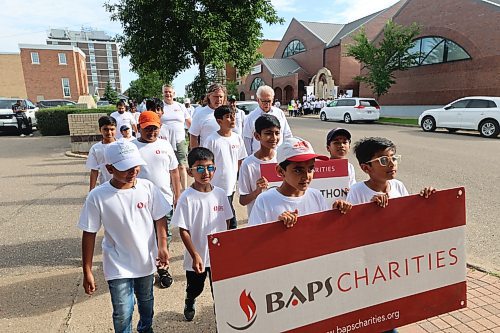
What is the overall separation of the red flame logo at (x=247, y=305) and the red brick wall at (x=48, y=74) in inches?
2334

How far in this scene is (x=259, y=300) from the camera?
1.75 meters

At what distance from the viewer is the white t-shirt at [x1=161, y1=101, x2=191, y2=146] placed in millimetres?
6281

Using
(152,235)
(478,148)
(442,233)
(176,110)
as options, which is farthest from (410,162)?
(152,235)

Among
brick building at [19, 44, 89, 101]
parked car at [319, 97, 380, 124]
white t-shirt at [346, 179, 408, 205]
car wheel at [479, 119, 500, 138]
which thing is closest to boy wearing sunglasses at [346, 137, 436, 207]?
white t-shirt at [346, 179, 408, 205]

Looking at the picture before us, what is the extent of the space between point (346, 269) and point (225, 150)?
6.83 feet

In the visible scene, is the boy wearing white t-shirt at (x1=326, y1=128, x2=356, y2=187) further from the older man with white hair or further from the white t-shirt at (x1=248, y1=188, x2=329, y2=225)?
the older man with white hair

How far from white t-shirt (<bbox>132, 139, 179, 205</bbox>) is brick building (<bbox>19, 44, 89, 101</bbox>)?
57.0 metres

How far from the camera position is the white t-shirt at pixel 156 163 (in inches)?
143

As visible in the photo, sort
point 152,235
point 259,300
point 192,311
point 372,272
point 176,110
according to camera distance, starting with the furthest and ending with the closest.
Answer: point 176,110, point 192,311, point 152,235, point 372,272, point 259,300

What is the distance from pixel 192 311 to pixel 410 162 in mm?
8057

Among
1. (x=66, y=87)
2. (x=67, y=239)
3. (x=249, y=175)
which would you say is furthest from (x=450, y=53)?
(x=66, y=87)

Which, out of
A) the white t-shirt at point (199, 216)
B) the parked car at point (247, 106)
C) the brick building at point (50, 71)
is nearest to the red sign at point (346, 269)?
the white t-shirt at point (199, 216)

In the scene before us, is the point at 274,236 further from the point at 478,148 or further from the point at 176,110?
the point at 478,148

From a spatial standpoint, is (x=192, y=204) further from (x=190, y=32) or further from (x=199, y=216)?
(x=190, y=32)
